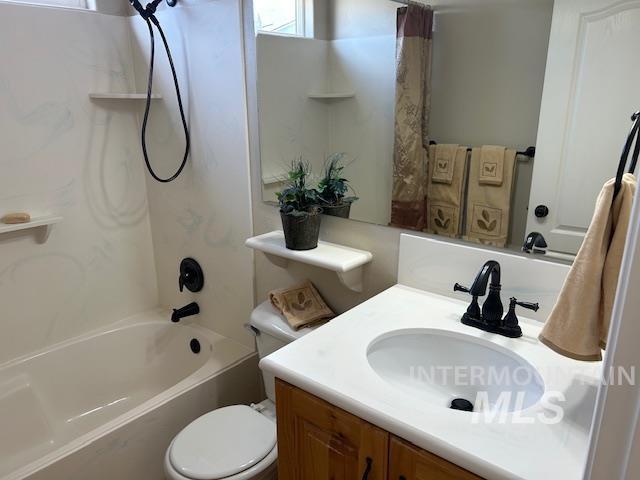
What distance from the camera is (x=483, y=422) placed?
871 millimetres

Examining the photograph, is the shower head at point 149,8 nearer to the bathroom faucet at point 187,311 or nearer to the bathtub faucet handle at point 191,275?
the bathtub faucet handle at point 191,275

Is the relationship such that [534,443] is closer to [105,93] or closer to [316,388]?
[316,388]

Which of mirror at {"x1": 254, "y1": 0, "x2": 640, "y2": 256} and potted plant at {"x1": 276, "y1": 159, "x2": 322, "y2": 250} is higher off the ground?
mirror at {"x1": 254, "y1": 0, "x2": 640, "y2": 256}

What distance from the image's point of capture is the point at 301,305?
5.45 feet

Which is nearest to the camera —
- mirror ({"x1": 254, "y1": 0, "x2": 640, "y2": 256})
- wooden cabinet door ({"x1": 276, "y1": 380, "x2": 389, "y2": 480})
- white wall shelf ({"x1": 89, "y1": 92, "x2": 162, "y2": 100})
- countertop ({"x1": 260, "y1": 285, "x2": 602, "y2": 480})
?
countertop ({"x1": 260, "y1": 285, "x2": 602, "y2": 480})

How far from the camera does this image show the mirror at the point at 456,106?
1084 mm

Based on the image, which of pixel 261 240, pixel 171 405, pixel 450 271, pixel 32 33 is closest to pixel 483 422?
pixel 450 271

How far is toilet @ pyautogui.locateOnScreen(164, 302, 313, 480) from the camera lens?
4.55ft

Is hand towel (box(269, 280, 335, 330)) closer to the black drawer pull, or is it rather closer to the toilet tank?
the toilet tank

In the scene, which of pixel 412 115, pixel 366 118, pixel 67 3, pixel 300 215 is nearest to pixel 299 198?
pixel 300 215

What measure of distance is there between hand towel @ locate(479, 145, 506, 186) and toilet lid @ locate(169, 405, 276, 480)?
1.04m

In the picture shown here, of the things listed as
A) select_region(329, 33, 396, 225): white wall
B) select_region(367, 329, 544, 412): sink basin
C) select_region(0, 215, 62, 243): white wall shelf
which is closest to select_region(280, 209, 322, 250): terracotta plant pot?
select_region(329, 33, 396, 225): white wall

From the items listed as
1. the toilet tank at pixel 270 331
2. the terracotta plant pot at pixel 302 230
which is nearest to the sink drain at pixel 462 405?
the toilet tank at pixel 270 331

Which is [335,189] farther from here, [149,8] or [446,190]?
[149,8]
